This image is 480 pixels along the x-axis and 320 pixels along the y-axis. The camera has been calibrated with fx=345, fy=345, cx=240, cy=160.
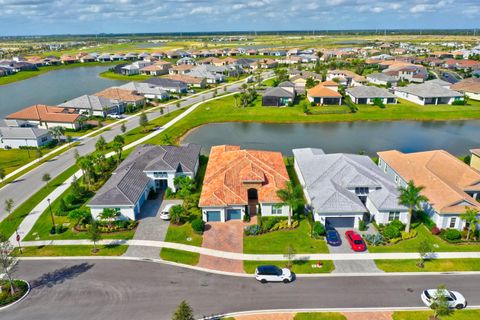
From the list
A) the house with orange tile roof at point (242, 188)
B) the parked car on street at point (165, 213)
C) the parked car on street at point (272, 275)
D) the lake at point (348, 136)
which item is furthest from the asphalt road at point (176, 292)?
the lake at point (348, 136)

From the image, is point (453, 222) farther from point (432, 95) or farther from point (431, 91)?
point (431, 91)

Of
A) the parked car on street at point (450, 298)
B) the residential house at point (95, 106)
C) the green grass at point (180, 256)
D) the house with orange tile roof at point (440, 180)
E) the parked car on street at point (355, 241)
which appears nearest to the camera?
the parked car on street at point (450, 298)

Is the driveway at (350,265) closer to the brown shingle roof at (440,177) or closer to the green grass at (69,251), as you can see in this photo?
the brown shingle roof at (440,177)

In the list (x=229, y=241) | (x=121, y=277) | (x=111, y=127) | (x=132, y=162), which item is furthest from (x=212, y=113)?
(x=121, y=277)

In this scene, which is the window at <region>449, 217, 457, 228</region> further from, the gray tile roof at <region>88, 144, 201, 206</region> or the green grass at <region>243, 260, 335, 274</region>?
the gray tile roof at <region>88, 144, 201, 206</region>

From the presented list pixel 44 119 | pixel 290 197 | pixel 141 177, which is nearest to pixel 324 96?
pixel 290 197

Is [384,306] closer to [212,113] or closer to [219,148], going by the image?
[219,148]

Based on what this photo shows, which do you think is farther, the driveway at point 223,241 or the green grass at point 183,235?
the green grass at point 183,235
